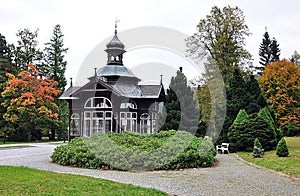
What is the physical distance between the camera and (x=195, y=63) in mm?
28656

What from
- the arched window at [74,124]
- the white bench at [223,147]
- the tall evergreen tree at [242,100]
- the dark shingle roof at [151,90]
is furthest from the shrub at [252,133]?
the arched window at [74,124]

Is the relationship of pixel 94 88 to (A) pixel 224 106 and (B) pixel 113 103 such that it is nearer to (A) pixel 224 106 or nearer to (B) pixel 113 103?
(B) pixel 113 103

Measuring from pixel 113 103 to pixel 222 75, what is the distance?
9.13m

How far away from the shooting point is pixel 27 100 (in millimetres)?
31578

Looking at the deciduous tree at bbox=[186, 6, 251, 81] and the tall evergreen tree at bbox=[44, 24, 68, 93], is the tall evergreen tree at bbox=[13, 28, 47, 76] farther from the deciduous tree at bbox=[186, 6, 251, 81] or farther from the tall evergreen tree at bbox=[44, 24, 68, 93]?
the deciduous tree at bbox=[186, 6, 251, 81]

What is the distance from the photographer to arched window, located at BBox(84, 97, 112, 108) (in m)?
27.1

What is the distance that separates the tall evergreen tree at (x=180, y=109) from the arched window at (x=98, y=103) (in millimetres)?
6676

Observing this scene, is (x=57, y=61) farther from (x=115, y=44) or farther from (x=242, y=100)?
(x=242, y=100)

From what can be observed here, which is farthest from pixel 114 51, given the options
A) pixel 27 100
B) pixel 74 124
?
pixel 27 100

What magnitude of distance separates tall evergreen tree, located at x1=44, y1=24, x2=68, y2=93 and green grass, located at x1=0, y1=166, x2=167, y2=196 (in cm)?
3395

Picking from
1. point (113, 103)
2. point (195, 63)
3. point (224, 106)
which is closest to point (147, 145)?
point (224, 106)

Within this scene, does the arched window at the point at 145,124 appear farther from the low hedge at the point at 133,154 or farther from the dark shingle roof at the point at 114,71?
the low hedge at the point at 133,154

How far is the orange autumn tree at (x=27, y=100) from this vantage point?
105 feet

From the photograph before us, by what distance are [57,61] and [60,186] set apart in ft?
122
